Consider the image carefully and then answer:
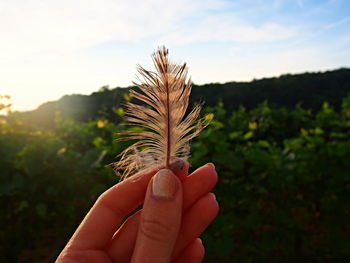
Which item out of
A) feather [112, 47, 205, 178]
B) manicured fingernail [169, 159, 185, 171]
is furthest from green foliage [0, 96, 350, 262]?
manicured fingernail [169, 159, 185, 171]

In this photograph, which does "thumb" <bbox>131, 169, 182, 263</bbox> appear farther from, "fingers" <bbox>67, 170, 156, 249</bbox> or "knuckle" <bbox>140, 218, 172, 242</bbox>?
"fingers" <bbox>67, 170, 156, 249</bbox>

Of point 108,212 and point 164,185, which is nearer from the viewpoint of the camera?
point 164,185

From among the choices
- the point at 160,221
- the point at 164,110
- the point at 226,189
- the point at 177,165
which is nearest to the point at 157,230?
the point at 160,221

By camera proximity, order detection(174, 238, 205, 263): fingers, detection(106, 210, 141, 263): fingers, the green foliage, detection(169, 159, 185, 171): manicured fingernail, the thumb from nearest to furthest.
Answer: the thumb
detection(169, 159, 185, 171): manicured fingernail
detection(106, 210, 141, 263): fingers
detection(174, 238, 205, 263): fingers
the green foliage

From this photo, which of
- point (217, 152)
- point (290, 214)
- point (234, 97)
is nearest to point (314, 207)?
point (290, 214)

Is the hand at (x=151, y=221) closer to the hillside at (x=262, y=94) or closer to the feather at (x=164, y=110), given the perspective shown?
the feather at (x=164, y=110)

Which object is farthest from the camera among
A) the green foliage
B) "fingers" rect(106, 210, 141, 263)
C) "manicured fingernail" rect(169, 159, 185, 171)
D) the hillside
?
the hillside

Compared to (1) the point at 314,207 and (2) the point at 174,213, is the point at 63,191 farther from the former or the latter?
(1) the point at 314,207

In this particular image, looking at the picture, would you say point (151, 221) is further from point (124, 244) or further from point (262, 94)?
point (262, 94)
